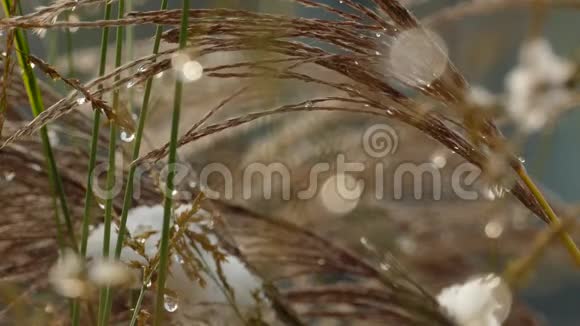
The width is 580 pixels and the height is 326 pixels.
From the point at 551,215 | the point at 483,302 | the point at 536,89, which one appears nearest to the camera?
the point at 536,89

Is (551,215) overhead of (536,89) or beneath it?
overhead

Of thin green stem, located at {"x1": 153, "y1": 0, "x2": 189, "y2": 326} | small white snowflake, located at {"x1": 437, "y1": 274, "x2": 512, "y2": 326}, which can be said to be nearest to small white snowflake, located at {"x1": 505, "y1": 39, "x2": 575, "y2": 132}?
small white snowflake, located at {"x1": 437, "y1": 274, "x2": 512, "y2": 326}

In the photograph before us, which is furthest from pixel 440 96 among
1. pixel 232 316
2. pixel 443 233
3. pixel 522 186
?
pixel 443 233

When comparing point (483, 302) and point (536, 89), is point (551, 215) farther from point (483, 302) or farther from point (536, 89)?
point (536, 89)

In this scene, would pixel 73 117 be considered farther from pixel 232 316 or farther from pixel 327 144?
pixel 327 144

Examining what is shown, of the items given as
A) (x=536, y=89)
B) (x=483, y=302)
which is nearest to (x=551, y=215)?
(x=483, y=302)

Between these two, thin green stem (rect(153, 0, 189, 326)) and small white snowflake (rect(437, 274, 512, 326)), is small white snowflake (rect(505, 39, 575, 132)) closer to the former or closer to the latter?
small white snowflake (rect(437, 274, 512, 326))

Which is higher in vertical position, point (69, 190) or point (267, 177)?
point (267, 177)

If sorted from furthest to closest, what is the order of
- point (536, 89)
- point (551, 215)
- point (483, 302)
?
1. point (551, 215)
2. point (483, 302)
3. point (536, 89)

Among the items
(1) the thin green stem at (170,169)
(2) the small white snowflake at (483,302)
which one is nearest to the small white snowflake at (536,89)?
(2) the small white snowflake at (483,302)

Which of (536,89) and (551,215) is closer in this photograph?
(536,89)

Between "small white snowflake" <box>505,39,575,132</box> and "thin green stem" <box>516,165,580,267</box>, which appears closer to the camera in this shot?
"small white snowflake" <box>505,39,575,132</box>
